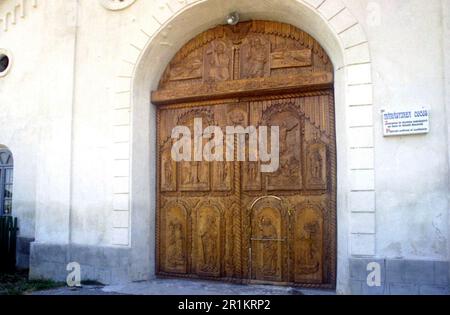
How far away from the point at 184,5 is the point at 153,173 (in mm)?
2916

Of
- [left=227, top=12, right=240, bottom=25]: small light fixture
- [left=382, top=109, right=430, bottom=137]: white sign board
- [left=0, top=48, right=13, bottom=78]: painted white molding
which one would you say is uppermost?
[left=227, top=12, right=240, bottom=25]: small light fixture

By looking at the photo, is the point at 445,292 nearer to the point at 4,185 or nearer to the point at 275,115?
the point at 275,115

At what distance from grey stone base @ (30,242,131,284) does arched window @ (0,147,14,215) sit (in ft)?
5.96

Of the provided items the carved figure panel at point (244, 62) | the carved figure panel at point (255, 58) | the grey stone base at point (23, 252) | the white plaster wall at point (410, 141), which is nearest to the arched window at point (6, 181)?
the grey stone base at point (23, 252)

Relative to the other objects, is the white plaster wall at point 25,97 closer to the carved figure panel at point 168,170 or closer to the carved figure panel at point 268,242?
the carved figure panel at point 168,170

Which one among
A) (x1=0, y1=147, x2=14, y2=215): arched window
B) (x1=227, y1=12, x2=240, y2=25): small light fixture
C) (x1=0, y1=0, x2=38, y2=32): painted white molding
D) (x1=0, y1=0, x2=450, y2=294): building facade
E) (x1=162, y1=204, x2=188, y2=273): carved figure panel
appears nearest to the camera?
(x1=0, y1=0, x2=450, y2=294): building facade

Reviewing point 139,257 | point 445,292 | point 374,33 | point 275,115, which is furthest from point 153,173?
point 445,292

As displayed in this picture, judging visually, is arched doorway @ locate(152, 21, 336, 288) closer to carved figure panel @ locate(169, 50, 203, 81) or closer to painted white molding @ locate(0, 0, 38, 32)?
carved figure panel @ locate(169, 50, 203, 81)

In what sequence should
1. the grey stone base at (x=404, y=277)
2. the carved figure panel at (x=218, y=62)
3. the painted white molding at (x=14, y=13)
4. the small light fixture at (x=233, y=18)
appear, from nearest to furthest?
the grey stone base at (x=404, y=277)
the small light fixture at (x=233, y=18)
the carved figure panel at (x=218, y=62)
the painted white molding at (x=14, y=13)

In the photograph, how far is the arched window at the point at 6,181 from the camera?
10203mm

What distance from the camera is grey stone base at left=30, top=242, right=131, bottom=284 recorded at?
8.12 meters

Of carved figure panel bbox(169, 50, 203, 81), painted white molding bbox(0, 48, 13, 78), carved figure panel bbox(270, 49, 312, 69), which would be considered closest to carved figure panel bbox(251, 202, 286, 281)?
carved figure panel bbox(270, 49, 312, 69)

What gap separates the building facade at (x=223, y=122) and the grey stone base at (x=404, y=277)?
2cm

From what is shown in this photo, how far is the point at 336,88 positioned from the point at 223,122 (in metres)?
1.98
